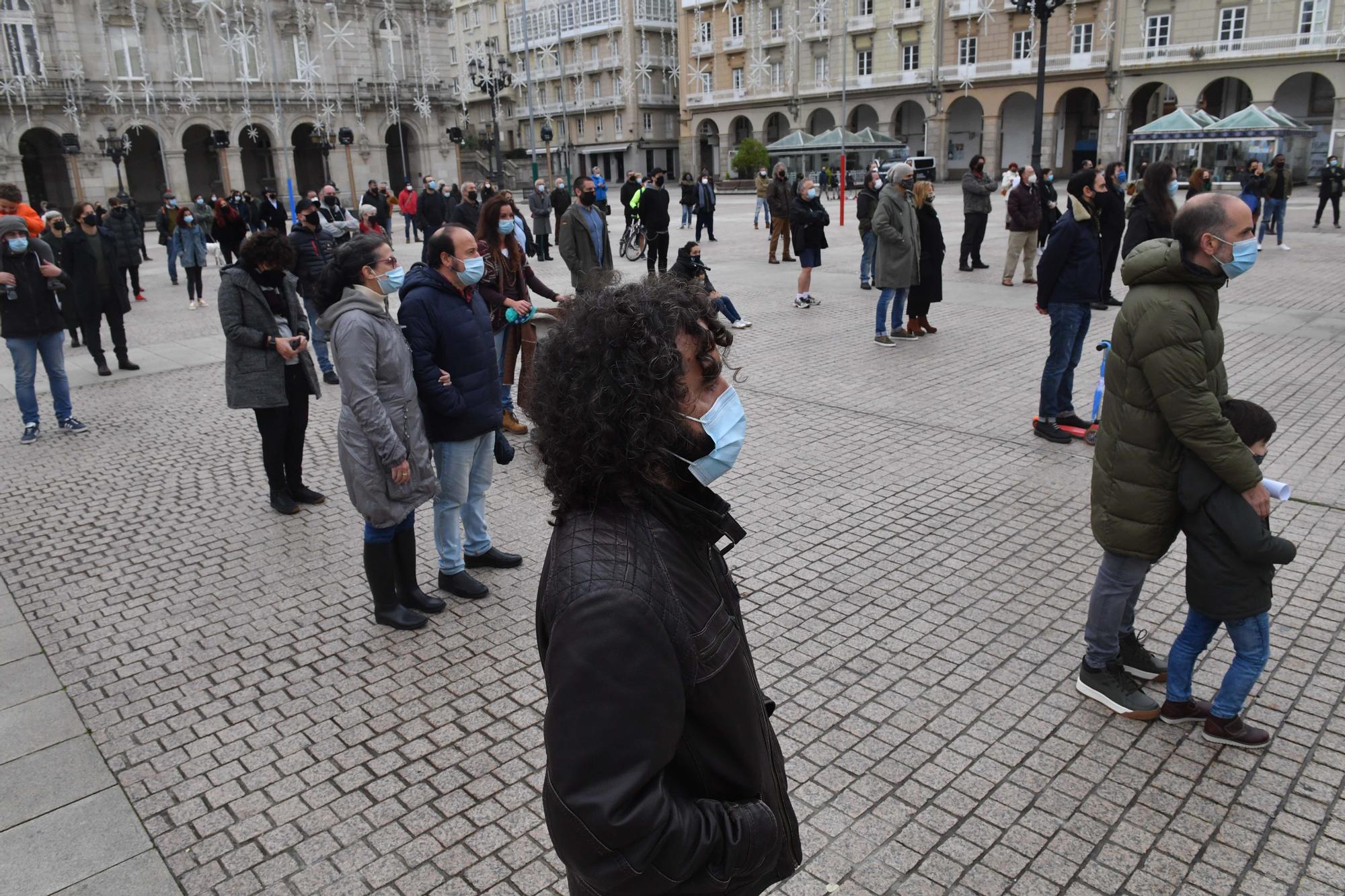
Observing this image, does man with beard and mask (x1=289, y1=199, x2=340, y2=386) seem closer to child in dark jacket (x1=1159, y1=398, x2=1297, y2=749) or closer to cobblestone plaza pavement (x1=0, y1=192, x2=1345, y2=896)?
cobblestone plaza pavement (x1=0, y1=192, x2=1345, y2=896)

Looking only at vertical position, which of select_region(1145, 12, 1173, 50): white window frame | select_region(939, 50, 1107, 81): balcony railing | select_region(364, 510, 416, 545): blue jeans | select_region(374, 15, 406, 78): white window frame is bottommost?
select_region(364, 510, 416, 545): blue jeans

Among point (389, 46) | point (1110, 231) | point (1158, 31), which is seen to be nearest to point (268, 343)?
point (1110, 231)

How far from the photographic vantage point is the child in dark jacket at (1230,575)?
3.35 m

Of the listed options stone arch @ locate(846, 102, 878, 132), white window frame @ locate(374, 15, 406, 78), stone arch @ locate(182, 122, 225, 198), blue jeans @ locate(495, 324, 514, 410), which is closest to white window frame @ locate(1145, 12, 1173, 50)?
stone arch @ locate(846, 102, 878, 132)

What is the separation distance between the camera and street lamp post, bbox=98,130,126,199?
39.9 m

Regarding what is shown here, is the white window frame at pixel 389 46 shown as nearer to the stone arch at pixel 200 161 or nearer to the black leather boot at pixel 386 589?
the stone arch at pixel 200 161

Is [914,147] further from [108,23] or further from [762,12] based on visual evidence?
[108,23]

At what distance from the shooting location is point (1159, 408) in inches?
137

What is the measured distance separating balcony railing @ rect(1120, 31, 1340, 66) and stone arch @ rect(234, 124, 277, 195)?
43.6m

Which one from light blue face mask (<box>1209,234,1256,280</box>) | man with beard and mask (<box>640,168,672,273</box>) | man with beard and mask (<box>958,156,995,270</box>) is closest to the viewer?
light blue face mask (<box>1209,234,1256,280</box>)

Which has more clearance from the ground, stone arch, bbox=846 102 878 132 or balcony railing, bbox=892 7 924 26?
balcony railing, bbox=892 7 924 26

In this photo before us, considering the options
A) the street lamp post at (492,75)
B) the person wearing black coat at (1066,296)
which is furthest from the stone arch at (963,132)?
the person wearing black coat at (1066,296)

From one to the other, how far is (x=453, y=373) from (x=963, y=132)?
5575 cm

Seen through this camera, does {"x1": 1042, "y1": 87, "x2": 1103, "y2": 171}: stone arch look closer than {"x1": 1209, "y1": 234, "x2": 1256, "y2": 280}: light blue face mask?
No
